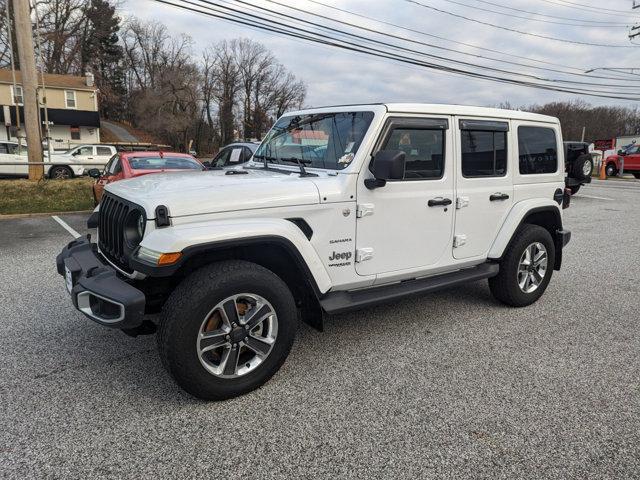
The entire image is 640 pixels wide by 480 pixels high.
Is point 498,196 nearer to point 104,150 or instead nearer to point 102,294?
point 102,294

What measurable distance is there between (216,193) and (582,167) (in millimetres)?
4915

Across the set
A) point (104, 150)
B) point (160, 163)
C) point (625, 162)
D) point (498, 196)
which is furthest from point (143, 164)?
point (625, 162)

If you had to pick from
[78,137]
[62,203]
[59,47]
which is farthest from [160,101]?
[62,203]

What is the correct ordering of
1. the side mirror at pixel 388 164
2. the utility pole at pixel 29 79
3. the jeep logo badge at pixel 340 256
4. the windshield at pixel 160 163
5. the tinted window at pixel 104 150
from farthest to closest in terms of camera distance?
the tinted window at pixel 104 150 → the utility pole at pixel 29 79 → the windshield at pixel 160 163 → the jeep logo badge at pixel 340 256 → the side mirror at pixel 388 164

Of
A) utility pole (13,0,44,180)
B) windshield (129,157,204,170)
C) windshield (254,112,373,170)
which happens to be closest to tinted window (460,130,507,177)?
windshield (254,112,373,170)

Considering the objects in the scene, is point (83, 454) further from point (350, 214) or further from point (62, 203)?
point (62, 203)

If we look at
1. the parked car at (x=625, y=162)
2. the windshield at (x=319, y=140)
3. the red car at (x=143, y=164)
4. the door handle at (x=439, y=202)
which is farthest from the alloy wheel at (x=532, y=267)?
the parked car at (x=625, y=162)

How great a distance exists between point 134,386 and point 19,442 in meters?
0.70

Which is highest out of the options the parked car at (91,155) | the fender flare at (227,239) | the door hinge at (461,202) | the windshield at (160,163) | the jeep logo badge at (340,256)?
the parked car at (91,155)

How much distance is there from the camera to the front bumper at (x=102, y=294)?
251 centimetres

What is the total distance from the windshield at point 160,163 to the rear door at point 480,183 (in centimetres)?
632

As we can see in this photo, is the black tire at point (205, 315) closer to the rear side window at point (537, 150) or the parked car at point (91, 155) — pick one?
the rear side window at point (537, 150)

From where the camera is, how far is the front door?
333 cm

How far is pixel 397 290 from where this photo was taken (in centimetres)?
355
